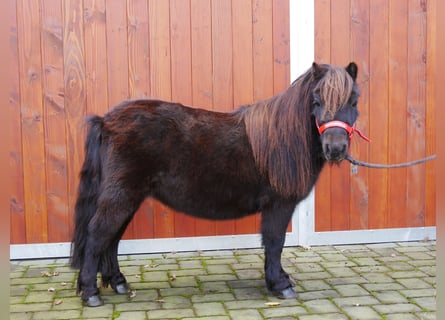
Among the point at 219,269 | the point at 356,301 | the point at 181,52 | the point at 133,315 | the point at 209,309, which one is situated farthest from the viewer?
the point at 181,52

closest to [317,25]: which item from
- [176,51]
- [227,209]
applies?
[176,51]

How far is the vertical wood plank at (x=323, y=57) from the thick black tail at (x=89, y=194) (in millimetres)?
2363

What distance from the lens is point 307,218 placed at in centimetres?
502

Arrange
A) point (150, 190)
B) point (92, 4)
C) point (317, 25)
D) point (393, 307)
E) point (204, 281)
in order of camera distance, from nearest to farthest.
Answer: point (393, 307)
point (150, 190)
point (204, 281)
point (92, 4)
point (317, 25)

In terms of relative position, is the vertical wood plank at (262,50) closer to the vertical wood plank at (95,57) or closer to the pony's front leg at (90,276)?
the vertical wood plank at (95,57)

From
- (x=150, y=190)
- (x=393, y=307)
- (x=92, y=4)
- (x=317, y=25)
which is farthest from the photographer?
(x=317, y=25)

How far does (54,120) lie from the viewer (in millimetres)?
4570

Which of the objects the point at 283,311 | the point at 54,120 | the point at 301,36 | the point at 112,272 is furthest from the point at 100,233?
the point at 301,36

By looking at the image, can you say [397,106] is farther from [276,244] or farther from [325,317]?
[325,317]

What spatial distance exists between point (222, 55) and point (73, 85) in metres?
1.52

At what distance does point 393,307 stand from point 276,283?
0.86m

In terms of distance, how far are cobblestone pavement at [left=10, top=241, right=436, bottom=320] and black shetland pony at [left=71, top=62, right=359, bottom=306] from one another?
24 cm

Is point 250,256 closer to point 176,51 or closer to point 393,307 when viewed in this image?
point 393,307

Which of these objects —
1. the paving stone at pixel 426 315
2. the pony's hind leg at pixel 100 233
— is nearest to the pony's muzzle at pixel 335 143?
the paving stone at pixel 426 315
